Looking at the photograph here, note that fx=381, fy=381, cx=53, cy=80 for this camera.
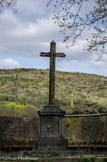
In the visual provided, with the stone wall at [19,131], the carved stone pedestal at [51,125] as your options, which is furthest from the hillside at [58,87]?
the carved stone pedestal at [51,125]

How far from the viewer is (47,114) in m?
11.7

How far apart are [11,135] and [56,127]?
4.24m

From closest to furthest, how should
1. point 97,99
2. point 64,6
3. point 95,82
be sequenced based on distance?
1. point 64,6
2. point 97,99
3. point 95,82

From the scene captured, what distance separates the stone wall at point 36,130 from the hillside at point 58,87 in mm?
14939

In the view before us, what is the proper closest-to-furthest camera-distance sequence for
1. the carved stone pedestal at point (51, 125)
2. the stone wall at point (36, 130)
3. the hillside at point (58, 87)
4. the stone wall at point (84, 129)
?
the carved stone pedestal at point (51, 125) < the stone wall at point (84, 129) < the stone wall at point (36, 130) < the hillside at point (58, 87)

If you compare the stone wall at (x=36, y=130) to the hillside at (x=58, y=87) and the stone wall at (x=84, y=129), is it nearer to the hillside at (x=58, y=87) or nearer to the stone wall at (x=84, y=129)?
the stone wall at (x=84, y=129)

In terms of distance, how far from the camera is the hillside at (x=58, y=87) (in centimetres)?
3581

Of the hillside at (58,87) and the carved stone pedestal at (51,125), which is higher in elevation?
the hillside at (58,87)

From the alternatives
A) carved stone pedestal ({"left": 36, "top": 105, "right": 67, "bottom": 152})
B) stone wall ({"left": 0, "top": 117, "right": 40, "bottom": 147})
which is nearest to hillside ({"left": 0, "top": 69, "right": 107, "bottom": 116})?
stone wall ({"left": 0, "top": 117, "right": 40, "bottom": 147})

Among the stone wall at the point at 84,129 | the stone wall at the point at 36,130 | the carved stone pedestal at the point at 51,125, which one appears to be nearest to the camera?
the carved stone pedestal at the point at 51,125

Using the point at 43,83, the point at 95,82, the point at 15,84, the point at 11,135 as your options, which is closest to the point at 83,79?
the point at 95,82

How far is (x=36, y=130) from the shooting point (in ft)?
51.1

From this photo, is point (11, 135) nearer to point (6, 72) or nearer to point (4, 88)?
point (4, 88)

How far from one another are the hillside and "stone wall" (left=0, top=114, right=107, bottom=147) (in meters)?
14.9
